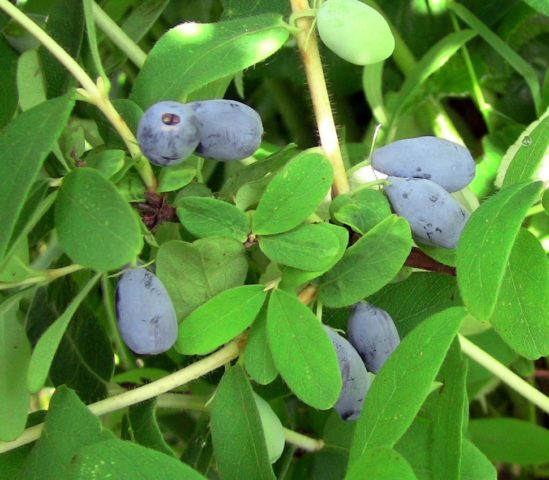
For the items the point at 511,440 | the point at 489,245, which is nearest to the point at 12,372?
the point at 489,245

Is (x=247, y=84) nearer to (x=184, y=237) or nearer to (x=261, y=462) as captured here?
(x=184, y=237)

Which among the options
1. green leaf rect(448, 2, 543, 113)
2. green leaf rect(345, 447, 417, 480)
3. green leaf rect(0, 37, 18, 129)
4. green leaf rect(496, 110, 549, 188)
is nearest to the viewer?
green leaf rect(345, 447, 417, 480)

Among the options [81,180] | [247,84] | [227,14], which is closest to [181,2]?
[247,84]

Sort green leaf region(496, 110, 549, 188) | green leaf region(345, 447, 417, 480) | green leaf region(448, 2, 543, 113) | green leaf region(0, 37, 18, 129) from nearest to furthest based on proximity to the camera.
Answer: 1. green leaf region(345, 447, 417, 480)
2. green leaf region(496, 110, 549, 188)
3. green leaf region(0, 37, 18, 129)
4. green leaf region(448, 2, 543, 113)

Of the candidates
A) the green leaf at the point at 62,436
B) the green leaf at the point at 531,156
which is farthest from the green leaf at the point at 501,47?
the green leaf at the point at 62,436

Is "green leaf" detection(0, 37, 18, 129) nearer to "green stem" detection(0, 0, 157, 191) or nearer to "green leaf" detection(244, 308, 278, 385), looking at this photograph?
"green stem" detection(0, 0, 157, 191)

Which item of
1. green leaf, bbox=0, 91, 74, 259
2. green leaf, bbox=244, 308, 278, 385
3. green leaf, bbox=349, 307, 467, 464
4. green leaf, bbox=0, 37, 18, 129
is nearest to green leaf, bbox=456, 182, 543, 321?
green leaf, bbox=349, 307, 467, 464
